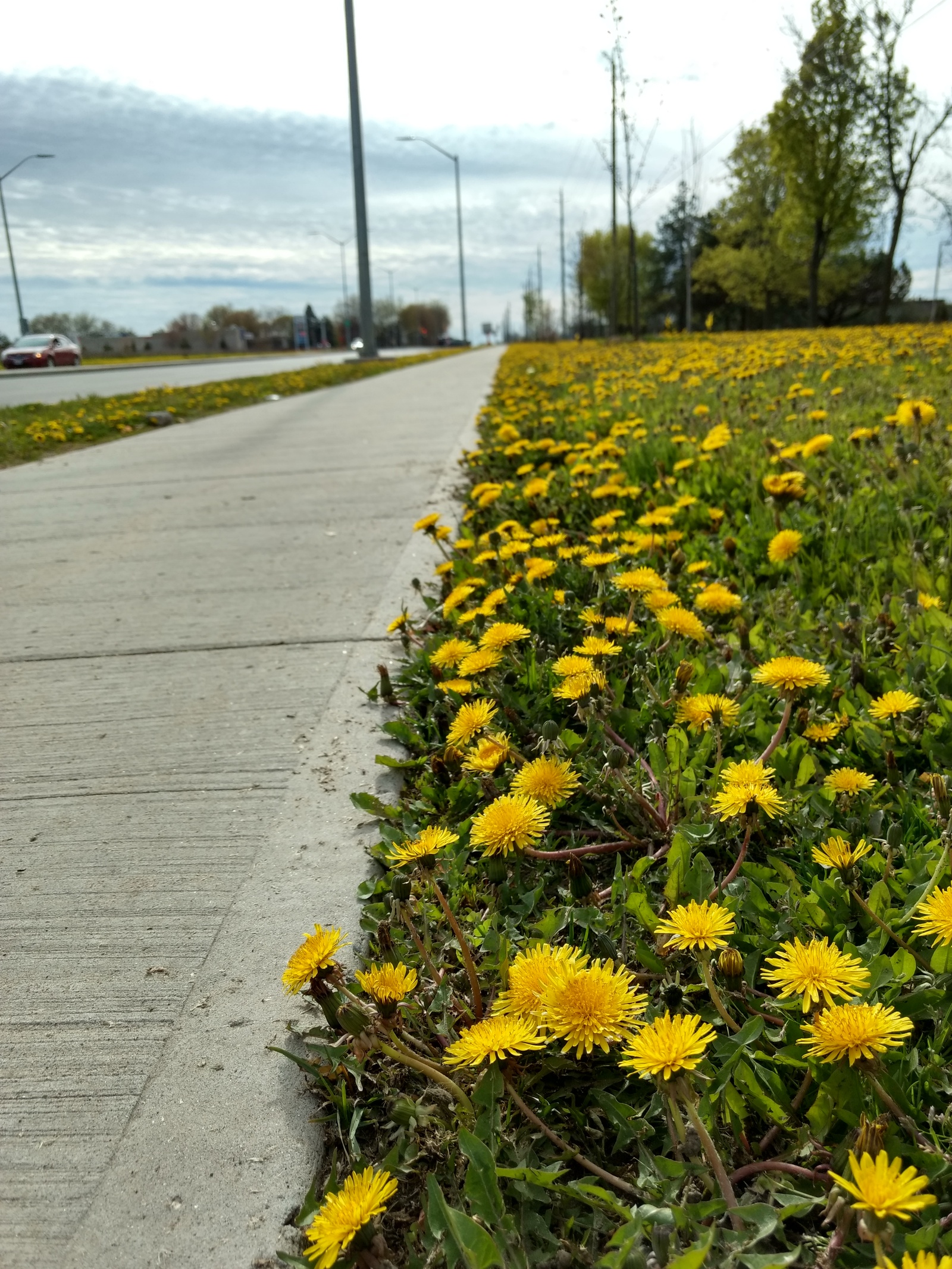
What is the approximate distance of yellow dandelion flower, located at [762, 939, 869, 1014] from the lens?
41.8 inches

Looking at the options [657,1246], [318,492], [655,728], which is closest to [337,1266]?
[657,1246]

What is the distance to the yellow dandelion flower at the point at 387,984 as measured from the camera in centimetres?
120

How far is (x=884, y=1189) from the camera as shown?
2.71 feet

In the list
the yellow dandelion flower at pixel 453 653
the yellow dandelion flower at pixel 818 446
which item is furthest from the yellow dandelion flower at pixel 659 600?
the yellow dandelion flower at pixel 818 446

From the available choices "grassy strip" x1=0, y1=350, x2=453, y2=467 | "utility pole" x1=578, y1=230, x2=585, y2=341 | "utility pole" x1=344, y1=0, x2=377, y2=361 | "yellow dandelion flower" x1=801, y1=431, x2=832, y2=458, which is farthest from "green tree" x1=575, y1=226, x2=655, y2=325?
A: "yellow dandelion flower" x1=801, y1=431, x2=832, y2=458

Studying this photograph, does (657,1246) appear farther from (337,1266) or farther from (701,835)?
(701,835)

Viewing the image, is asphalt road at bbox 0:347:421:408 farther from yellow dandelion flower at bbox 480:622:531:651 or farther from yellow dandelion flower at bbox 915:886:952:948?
yellow dandelion flower at bbox 915:886:952:948

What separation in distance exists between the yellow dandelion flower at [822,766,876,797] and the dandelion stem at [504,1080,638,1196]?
2.89 feet

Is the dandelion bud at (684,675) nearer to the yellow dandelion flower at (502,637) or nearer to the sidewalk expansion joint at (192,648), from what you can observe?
the yellow dandelion flower at (502,637)

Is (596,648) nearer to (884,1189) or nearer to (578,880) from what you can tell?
(578,880)

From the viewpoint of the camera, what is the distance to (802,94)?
99.3 feet

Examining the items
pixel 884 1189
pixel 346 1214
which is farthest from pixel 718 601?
pixel 346 1214

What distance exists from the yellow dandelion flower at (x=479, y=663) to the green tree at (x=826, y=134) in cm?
3437

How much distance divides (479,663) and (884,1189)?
1213 millimetres
